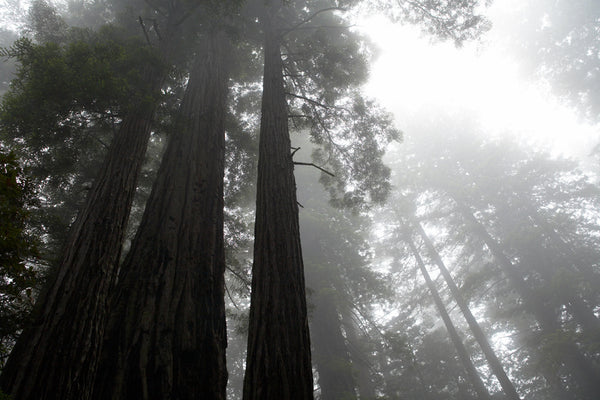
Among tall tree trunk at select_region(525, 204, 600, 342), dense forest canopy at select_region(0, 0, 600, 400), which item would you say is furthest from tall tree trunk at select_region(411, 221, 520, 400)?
tall tree trunk at select_region(525, 204, 600, 342)

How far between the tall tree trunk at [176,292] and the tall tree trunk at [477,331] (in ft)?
42.2

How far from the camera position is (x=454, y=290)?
14805 millimetres

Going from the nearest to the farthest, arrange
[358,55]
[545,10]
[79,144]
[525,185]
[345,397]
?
1. [79,144]
2. [358,55]
3. [345,397]
4. [525,185]
5. [545,10]

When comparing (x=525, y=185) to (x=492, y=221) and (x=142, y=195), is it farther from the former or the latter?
(x=142, y=195)

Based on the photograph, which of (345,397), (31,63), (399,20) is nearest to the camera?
(31,63)

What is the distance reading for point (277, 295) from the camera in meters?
2.71

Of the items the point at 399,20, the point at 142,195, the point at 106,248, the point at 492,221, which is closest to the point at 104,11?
the point at 142,195

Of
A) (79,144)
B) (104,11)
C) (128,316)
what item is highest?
(104,11)

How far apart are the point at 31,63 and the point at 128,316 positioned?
3.41 m

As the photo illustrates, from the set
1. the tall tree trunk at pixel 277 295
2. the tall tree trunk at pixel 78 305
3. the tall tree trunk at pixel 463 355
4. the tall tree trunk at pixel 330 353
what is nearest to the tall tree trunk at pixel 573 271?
the tall tree trunk at pixel 463 355

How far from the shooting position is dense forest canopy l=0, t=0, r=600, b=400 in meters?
2.69

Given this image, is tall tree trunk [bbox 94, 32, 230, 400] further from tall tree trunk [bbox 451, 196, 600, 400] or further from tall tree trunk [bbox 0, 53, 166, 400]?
tall tree trunk [bbox 451, 196, 600, 400]

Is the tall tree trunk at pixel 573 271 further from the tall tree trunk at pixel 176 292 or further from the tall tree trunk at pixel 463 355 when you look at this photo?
the tall tree trunk at pixel 176 292

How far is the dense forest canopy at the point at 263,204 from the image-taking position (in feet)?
8.83
